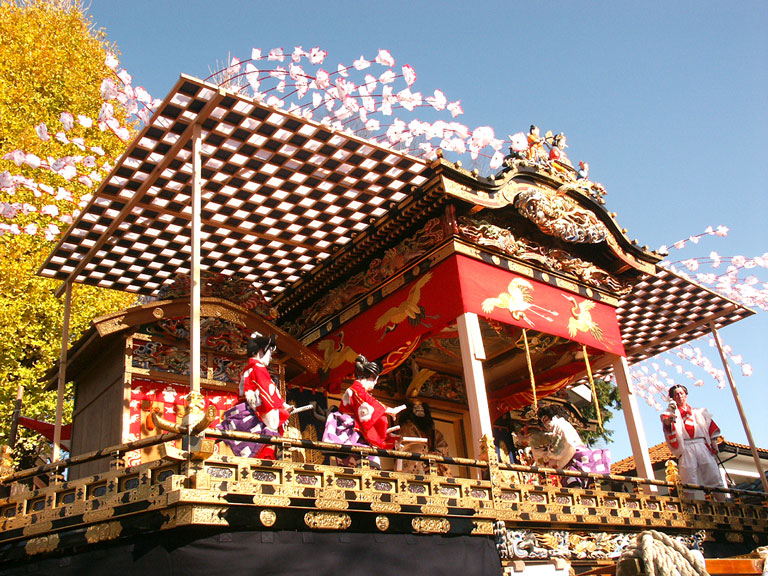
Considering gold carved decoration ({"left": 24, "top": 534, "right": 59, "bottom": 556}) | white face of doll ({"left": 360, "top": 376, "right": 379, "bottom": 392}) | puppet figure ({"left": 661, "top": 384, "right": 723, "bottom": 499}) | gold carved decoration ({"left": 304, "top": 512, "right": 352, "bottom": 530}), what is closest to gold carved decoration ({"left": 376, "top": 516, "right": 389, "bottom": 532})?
gold carved decoration ({"left": 304, "top": 512, "right": 352, "bottom": 530})

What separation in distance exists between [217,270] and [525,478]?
19.0 feet

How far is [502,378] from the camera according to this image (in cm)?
1268

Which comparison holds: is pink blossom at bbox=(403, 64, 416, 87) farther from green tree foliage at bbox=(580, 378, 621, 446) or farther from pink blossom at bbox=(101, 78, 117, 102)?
green tree foliage at bbox=(580, 378, 621, 446)

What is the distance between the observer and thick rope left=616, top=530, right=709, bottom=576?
4.44 m

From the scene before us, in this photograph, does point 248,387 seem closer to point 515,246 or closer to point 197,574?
point 197,574

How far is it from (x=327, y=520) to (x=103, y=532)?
1.76 m

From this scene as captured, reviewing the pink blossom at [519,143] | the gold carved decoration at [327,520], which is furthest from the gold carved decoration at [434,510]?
the pink blossom at [519,143]

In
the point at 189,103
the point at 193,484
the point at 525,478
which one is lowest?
the point at 193,484

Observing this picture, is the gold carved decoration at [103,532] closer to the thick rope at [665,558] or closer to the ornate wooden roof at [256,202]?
the thick rope at [665,558]

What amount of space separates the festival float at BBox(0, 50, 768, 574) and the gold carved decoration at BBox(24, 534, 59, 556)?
0.08 feet

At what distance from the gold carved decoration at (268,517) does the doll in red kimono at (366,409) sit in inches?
91.1

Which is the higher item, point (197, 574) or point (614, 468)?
point (614, 468)

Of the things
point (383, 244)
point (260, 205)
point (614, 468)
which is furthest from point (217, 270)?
point (614, 468)

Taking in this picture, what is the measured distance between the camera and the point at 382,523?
20.6 feet
